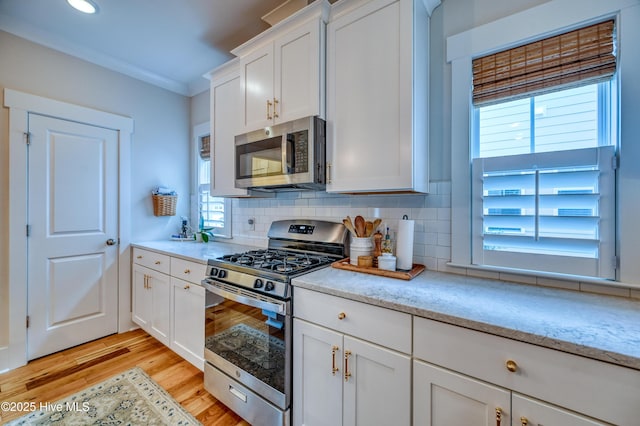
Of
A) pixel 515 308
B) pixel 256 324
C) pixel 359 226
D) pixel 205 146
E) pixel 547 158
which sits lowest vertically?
pixel 256 324

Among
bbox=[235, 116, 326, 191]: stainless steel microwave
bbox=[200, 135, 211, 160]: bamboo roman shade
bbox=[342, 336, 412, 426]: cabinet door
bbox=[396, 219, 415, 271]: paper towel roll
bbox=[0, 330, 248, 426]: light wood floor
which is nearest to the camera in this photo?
bbox=[342, 336, 412, 426]: cabinet door

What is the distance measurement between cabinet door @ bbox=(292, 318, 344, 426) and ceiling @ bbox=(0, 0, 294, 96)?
2.20 metres

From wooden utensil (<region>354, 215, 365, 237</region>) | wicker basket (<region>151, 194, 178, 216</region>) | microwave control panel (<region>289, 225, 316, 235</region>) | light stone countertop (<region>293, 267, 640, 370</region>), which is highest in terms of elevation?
wicker basket (<region>151, 194, 178, 216</region>)

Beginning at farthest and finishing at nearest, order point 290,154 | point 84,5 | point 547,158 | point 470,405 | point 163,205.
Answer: point 163,205 → point 84,5 → point 290,154 → point 547,158 → point 470,405

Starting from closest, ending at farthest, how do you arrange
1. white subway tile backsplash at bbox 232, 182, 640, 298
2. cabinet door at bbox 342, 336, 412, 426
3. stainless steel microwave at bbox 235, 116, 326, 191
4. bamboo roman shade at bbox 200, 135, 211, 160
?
cabinet door at bbox 342, 336, 412, 426 < white subway tile backsplash at bbox 232, 182, 640, 298 < stainless steel microwave at bbox 235, 116, 326, 191 < bamboo roman shade at bbox 200, 135, 211, 160

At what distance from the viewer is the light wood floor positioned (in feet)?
5.82

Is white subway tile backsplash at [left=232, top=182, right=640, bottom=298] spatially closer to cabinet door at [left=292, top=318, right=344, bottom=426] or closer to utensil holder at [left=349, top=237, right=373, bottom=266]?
utensil holder at [left=349, top=237, right=373, bottom=266]

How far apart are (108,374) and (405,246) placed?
2450mm

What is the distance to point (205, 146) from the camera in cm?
319

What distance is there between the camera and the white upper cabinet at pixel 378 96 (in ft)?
4.67

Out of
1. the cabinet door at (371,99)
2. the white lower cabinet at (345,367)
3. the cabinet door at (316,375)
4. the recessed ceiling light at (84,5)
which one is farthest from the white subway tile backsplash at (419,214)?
the recessed ceiling light at (84,5)

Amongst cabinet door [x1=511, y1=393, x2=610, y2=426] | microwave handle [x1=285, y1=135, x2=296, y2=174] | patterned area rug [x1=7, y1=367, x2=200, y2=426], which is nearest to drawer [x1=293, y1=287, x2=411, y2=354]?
cabinet door [x1=511, y1=393, x2=610, y2=426]

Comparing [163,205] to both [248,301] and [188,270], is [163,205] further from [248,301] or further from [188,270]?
[248,301]

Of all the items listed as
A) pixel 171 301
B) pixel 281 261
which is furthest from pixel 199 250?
pixel 281 261
